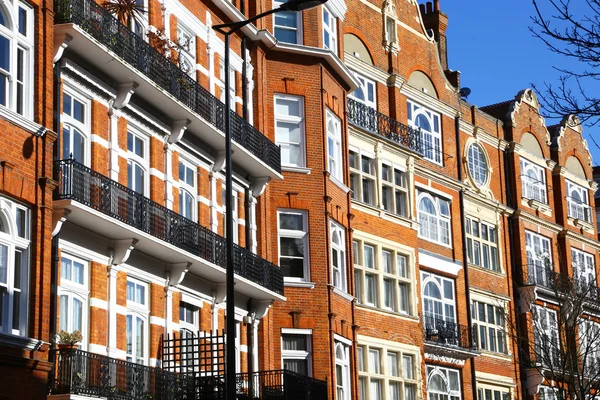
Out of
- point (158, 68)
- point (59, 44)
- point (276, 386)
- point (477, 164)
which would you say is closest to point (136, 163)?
point (158, 68)

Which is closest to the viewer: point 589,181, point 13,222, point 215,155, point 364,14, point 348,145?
point 13,222

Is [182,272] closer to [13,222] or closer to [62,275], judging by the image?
[62,275]

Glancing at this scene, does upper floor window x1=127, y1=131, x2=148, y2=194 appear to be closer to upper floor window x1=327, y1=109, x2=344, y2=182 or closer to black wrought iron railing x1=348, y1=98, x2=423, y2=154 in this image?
upper floor window x1=327, y1=109, x2=344, y2=182

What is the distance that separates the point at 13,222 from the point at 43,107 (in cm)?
239

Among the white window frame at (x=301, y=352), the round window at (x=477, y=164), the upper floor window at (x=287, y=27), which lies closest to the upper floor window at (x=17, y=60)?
the white window frame at (x=301, y=352)

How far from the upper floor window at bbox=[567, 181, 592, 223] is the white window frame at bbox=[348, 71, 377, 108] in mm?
16380

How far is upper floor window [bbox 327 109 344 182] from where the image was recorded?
37125 mm

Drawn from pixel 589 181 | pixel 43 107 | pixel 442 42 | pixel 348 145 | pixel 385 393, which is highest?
pixel 442 42

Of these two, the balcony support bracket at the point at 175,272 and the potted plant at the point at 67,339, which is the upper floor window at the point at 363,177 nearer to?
the balcony support bracket at the point at 175,272

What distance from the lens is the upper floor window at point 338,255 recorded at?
119 feet

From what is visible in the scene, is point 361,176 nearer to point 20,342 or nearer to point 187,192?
point 187,192

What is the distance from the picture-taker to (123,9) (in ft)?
87.4

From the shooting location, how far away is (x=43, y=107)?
891 inches

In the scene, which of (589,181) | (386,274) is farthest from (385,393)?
(589,181)
